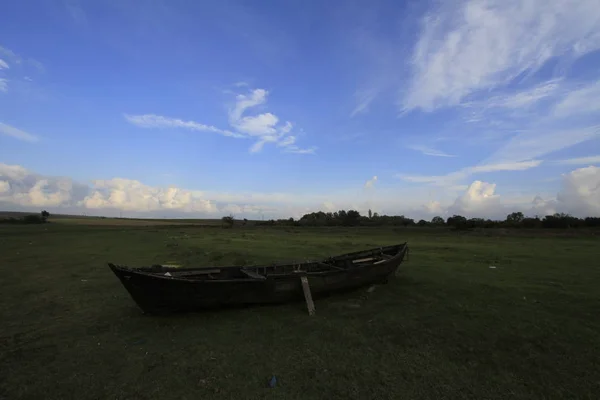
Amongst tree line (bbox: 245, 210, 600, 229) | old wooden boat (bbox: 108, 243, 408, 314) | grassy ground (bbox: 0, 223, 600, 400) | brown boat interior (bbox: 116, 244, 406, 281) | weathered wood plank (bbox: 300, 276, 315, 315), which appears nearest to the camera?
grassy ground (bbox: 0, 223, 600, 400)

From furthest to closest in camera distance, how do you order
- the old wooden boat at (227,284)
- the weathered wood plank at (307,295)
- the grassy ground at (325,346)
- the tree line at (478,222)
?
1. the tree line at (478,222)
2. the weathered wood plank at (307,295)
3. the old wooden boat at (227,284)
4. the grassy ground at (325,346)

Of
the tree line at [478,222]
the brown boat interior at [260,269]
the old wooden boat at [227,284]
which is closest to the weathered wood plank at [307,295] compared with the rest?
the old wooden boat at [227,284]

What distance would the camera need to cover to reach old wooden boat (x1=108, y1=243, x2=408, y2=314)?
8.30 m

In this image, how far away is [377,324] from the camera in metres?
8.46

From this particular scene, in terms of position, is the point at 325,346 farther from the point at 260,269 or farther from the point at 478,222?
the point at 478,222

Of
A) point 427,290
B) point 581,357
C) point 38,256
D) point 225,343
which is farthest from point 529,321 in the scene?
point 38,256

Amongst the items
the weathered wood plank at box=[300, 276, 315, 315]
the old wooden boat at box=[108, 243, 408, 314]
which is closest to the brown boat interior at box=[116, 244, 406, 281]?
the old wooden boat at box=[108, 243, 408, 314]

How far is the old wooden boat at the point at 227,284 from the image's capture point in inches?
327

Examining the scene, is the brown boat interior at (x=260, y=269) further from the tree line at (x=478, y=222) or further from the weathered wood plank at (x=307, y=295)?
the tree line at (x=478, y=222)

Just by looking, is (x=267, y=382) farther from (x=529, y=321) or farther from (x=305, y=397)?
(x=529, y=321)

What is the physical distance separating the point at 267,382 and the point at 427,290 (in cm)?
758

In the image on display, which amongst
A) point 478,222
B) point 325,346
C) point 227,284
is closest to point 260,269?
point 227,284

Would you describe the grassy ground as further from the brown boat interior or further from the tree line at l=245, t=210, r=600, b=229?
the tree line at l=245, t=210, r=600, b=229

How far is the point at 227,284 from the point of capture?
348 inches
